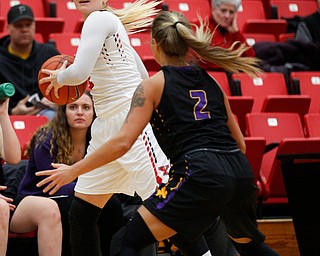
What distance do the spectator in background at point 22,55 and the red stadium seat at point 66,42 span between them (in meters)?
0.28

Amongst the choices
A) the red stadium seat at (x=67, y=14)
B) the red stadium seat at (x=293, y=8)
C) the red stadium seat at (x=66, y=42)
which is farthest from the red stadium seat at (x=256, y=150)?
the red stadium seat at (x=293, y=8)

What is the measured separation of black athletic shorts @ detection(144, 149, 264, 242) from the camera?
3402 millimetres

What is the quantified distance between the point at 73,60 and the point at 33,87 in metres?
2.49

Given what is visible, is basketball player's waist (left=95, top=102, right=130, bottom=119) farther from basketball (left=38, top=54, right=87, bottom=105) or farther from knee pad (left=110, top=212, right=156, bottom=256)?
knee pad (left=110, top=212, right=156, bottom=256)

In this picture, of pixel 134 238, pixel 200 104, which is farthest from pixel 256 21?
pixel 134 238

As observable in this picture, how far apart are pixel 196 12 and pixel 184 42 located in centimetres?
465

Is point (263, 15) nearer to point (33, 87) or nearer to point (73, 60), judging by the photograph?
point (33, 87)

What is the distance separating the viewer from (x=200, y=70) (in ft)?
11.9

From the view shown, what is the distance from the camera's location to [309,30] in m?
8.40

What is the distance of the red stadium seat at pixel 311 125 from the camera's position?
6.48 meters

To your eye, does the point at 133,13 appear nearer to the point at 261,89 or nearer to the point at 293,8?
the point at 261,89

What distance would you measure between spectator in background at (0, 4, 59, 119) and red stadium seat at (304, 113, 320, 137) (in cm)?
219

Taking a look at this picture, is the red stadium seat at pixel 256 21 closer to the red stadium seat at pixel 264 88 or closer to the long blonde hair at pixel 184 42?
the red stadium seat at pixel 264 88

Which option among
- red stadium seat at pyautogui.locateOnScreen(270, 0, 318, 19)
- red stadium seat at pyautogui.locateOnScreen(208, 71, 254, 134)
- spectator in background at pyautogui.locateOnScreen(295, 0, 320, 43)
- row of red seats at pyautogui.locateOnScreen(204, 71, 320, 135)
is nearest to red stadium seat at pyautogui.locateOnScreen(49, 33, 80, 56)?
row of red seats at pyautogui.locateOnScreen(204, 71, 320, 135)
